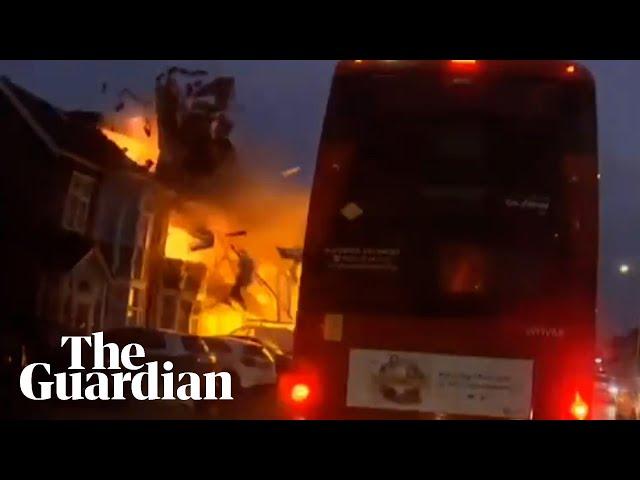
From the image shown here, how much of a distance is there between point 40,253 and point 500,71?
2.81m

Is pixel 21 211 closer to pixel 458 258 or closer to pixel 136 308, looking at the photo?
pixel 136 308

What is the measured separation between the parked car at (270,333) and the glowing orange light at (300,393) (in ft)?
0.75

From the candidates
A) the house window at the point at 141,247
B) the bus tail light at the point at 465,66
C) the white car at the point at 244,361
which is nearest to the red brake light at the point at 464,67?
the bus tail light at the point at 465,66

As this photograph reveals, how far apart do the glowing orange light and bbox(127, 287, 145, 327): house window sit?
1.36 m

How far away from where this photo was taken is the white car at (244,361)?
5.46 meters

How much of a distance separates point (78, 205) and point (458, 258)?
2.57 m

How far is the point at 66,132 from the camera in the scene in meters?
6.21

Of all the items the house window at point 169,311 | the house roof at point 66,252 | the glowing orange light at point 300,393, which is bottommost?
the glowing orange light at point 300,393

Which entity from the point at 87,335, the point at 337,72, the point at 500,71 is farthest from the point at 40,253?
the point at 500,71

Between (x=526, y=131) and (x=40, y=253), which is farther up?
(x=526, y=131)

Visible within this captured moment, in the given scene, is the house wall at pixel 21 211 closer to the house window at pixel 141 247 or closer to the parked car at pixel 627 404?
the house window at pixel 141 247

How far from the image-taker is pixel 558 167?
4.63m

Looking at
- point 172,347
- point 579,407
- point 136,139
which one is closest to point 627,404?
point 579,407

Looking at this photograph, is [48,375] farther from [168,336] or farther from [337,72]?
[337,72]
